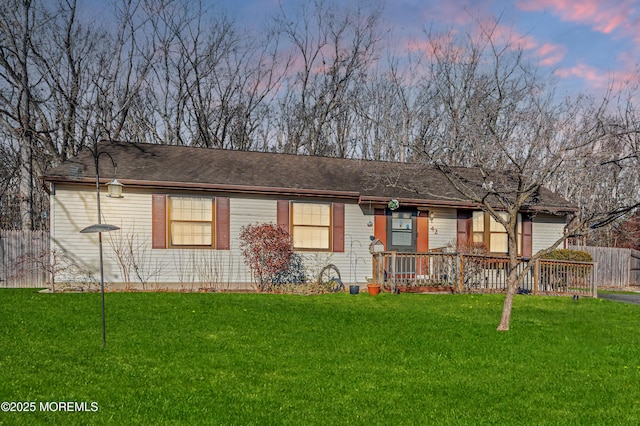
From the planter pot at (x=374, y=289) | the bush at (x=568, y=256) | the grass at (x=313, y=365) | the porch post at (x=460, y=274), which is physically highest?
the bush at (x=568, y=256)

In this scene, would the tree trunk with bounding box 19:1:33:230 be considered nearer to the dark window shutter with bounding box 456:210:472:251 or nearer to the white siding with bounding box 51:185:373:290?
the white siding with bounding box 51:185:373:290

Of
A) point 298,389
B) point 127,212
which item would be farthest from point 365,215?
point 298,389

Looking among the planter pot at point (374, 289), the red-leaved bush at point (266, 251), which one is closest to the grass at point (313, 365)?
the planter pot at point (374, 289)

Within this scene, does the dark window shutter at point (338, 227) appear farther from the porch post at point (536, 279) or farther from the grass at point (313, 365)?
Result: the porch post at point (536, 279)

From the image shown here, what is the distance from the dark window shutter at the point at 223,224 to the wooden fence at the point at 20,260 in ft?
17.1

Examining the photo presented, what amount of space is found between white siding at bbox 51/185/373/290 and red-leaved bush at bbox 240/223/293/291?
0.46m

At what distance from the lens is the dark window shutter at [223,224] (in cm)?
1484

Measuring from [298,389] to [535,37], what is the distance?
9362 millimetres

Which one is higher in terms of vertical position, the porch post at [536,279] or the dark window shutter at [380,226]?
the dark window shutter at [380,226]

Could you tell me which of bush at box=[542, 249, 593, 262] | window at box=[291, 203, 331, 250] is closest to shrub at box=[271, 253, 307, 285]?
window at box=[291, 203, 331, 250]

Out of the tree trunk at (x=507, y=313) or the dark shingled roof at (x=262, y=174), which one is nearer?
the tree trunk at (x=507, y=313)

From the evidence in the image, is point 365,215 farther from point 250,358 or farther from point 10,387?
point 10,387

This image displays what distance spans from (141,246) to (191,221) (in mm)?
1410

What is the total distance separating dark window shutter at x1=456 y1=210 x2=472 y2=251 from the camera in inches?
663
